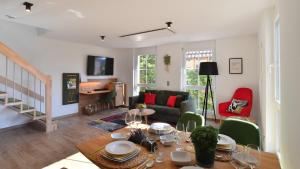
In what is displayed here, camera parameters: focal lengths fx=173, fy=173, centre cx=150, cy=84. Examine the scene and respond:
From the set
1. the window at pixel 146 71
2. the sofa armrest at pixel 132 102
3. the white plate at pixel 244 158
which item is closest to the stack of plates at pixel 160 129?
the white plate at pixel 244 158

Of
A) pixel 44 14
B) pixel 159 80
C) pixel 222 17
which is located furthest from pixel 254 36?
pixel 44 14

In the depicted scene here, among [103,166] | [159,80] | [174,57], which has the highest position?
[174,57]

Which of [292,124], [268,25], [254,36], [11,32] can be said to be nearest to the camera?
[292,124]

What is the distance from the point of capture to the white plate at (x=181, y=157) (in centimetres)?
117

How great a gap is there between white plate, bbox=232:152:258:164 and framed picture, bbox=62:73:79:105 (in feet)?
17.1

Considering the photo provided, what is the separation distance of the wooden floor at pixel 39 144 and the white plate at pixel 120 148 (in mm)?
1914

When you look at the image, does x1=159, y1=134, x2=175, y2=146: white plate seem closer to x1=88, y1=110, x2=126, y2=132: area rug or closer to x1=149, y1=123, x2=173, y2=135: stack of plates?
x1=149, y1=123, x2=173, y2=135: stack of plates

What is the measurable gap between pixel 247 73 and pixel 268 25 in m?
2.22

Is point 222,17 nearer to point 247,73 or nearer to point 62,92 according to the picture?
point 247,73

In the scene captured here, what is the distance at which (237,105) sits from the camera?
14.1ft

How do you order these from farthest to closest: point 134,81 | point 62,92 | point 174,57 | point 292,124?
point 134,81, point 174,57, point 62,92, point 292,124

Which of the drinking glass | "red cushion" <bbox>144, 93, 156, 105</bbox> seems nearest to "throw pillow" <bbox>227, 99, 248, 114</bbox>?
"red cushion" <bbox>144, 93, 156, 105</bbox>

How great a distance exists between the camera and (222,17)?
3135 millimetres

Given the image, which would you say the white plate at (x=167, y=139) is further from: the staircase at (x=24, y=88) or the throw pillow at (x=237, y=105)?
the staircase at (x=24, y=88)
